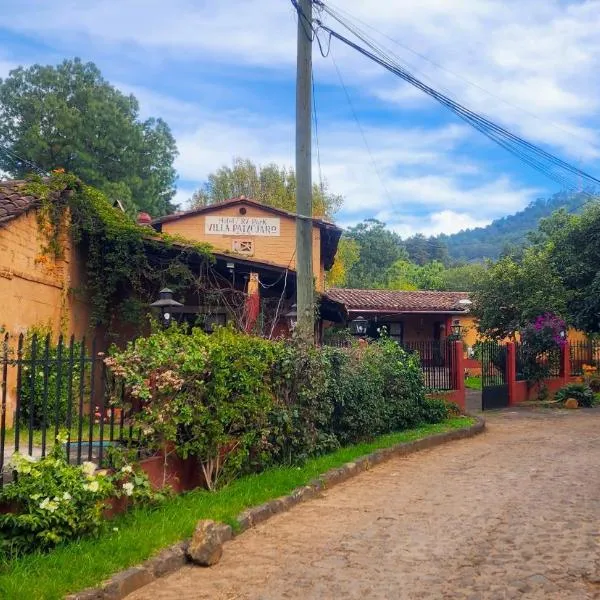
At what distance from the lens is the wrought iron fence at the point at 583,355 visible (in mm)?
23172

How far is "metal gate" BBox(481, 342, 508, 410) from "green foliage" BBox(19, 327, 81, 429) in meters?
12.2

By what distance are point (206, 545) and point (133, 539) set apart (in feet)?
1.85

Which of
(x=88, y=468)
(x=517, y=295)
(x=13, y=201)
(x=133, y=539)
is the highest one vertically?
(x=13, y=201)

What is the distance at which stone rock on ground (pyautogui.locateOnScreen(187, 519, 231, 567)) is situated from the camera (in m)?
5.41

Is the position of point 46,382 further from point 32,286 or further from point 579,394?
point 579,394

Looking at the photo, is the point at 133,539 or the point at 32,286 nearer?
the point at 133,539

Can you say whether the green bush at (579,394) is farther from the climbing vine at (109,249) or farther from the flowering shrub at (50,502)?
the flowering shrub at (50,502)

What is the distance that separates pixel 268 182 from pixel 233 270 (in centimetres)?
2505

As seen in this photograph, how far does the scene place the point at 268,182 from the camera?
127ft

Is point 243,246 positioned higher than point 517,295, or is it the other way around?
point 243,246

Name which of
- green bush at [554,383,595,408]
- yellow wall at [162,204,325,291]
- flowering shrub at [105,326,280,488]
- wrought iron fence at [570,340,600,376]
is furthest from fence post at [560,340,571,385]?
flowering shrub at [105,326,280,488]

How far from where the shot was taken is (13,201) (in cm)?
1060

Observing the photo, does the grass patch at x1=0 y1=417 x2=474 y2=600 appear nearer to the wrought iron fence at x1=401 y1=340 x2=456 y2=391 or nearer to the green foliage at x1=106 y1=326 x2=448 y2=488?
the green foliage at x1=106 y1=326 x2=448 y2=488

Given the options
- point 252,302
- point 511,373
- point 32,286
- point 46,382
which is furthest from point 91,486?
point 511,373
